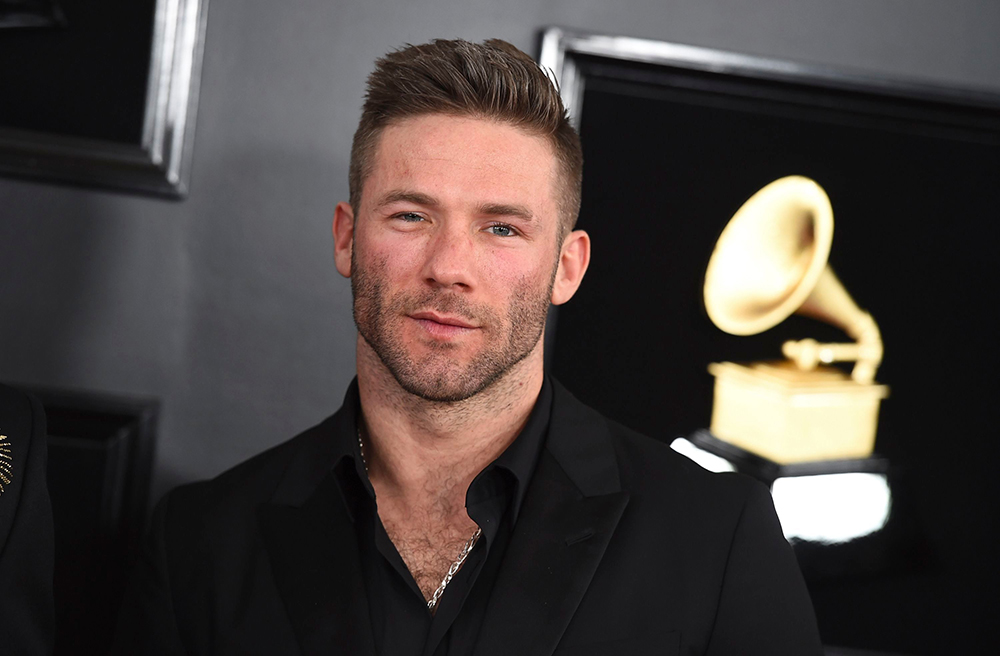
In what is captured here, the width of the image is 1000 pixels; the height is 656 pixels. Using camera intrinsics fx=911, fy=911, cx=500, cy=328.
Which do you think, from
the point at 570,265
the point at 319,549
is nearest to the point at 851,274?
the point at 570,265

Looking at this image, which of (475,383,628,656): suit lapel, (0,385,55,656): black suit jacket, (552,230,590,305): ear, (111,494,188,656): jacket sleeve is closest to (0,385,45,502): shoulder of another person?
(0,385,55,656): black suit jacket

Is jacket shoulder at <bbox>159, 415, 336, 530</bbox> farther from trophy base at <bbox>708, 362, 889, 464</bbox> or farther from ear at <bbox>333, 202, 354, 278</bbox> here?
trophy base at <bbox>708, 362, 889, 464</bbox>

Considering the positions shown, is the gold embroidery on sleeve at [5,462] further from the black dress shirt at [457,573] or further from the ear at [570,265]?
the ear at [570,265]

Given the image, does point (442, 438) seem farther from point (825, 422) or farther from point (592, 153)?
point (825, 422)

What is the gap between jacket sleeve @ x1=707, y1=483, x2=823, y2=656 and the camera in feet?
3.89

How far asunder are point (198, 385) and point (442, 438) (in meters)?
0.61

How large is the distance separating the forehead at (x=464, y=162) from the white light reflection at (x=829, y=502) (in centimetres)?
80

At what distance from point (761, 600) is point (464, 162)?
0.71m

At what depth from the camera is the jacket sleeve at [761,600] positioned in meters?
1.18

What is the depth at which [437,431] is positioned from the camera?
4.24 feet

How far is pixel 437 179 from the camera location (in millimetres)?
1220

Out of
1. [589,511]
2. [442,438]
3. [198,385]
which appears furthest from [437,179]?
[198,385]

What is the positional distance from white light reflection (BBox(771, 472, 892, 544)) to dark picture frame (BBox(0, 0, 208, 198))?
130 cm

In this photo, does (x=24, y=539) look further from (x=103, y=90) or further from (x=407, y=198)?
(x=103, y=90)
